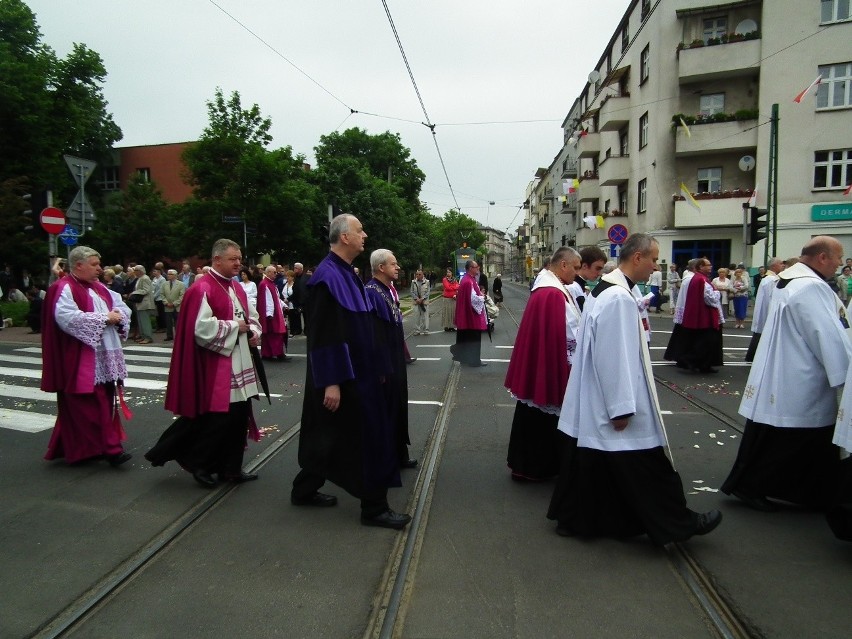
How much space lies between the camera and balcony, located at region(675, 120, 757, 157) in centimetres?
2538

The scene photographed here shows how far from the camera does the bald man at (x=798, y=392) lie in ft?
13.3

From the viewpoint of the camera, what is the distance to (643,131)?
100ft

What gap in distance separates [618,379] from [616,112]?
1269 inches

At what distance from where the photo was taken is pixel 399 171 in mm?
51562

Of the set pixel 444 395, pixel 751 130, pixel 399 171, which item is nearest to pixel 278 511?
pixel 444 395

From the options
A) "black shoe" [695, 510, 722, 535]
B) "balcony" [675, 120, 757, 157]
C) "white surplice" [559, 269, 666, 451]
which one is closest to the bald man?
"black shoe" [695, 510, 722, 535]

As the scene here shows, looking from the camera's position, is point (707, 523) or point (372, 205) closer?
point (707, 523)

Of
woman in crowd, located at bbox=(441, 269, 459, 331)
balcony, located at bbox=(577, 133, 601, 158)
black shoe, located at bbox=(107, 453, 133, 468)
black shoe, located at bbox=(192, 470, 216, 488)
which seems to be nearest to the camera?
black shoe, located at bbox=(192, 470, 216, 488)

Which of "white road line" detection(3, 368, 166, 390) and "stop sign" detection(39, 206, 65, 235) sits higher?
"stop sign" detection(39, 206, 65, 235)

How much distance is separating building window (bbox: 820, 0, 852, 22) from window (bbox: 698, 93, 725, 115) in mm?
4501

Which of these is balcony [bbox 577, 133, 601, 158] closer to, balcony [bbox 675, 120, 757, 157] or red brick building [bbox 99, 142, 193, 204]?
balcony [bbox 675, 120, 757, 157]

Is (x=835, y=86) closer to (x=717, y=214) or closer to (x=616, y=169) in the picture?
(x=717, y=214)

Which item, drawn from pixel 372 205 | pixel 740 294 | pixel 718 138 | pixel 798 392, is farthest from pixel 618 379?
pixel 372 205

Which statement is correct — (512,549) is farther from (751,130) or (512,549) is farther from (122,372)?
(751,130)
